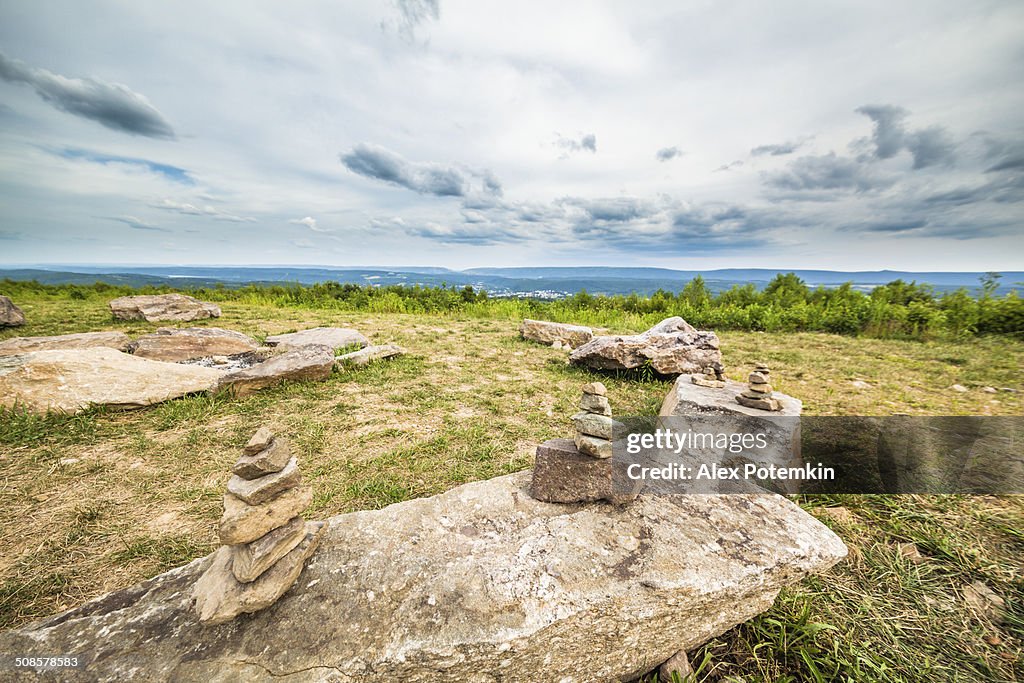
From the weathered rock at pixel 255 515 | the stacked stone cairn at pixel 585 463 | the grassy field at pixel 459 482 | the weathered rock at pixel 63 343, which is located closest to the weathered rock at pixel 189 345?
the weathered rock at pixel 63 343

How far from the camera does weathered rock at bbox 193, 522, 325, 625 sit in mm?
1614

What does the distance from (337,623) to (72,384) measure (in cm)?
520

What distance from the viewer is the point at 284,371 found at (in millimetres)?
5332

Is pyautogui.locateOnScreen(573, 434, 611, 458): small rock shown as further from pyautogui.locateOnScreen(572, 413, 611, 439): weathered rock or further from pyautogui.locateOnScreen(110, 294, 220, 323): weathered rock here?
pyautogui.locateOnScreen(110, 294, 220, 323): weathered rock

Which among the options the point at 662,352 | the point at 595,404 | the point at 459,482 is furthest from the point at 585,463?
the point at 662,352

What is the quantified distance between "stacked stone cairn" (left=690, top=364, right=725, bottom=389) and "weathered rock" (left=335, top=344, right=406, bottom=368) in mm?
5285

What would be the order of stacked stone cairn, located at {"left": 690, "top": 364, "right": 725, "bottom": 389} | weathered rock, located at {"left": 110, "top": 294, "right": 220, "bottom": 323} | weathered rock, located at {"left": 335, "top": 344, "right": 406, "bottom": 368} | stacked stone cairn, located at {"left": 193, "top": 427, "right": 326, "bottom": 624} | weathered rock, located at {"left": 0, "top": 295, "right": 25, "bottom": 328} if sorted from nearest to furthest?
1. stacked stone cairn, located at {"left": 193, "top": 427, "right": 326, "bottom": 624}
2. stacked stone cairn, located at {"left": 690, "top": 364, "right": 725, "bottom": 389}
3. weathered rock, located at {"left": 335, "top": 344, "right": 406, "bottom": 368}
4. weathered rock, located at {"left": 0, "top": 295, "right": 25, "bottom": 328}
5. weathered rock, located at {"left": 110, "top": 294, "right": 220, "bottom": 323}

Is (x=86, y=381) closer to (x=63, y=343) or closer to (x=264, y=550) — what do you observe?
(x=63, y=343)

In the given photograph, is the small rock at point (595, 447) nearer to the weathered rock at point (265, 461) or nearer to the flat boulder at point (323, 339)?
the weathered rock at point (265, 461)

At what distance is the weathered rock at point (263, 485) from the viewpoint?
69.0 inches

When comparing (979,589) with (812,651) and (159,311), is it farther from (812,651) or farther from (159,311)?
(159,311)

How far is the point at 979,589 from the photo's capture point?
2307mm

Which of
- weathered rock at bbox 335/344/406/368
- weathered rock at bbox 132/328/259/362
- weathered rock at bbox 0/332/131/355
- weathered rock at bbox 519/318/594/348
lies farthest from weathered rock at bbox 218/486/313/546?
weathered rock at bbox 519/318/594/348

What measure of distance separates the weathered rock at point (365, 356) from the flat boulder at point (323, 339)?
108 centimetres
